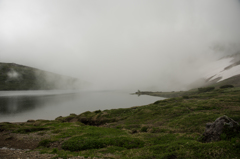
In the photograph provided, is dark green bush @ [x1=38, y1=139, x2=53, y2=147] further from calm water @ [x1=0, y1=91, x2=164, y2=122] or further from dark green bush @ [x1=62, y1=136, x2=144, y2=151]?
calm water @ [x1=0, y1=91, x2=164, y2=122]

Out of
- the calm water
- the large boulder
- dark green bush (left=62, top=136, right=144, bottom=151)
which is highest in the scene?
the large boulder

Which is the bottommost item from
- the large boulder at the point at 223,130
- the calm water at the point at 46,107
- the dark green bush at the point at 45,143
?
the calm water at the point at 46,107

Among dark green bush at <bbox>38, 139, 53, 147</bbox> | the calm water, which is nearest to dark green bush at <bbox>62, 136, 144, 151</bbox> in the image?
dark green bush at <bbox>38, 139, 53, 147</bbox>

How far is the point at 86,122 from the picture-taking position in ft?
178

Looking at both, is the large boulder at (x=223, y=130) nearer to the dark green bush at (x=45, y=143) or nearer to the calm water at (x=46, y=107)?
the dark green bush at (x=45, y=143)

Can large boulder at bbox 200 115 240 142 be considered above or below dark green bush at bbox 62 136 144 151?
above

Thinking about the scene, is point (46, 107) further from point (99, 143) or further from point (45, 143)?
point (99, 143)

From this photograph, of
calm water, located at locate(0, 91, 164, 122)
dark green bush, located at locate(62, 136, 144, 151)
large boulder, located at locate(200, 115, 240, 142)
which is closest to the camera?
large boulder, located at locate(200, 115, 240, 142)

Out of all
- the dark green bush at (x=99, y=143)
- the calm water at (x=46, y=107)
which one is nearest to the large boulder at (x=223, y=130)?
the dark green bush at (x=99, y=143)

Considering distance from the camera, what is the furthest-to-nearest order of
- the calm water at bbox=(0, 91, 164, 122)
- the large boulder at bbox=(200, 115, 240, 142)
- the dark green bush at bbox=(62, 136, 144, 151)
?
the calm water at bbox=(0, 91, 164, 122), the dark green bush at bbox=(62, 136, 144, 151), the large boulder at bbox=(200, 115, 240, 142)

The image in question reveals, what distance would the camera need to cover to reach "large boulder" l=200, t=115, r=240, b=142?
1529 cm

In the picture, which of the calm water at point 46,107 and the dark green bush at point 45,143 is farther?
the calm water at point 46,107

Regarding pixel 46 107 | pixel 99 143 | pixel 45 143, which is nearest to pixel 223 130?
pixel 99 143

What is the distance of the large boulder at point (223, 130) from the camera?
15.3 meters
